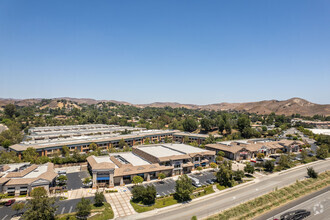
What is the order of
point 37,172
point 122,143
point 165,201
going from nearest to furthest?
point 165,201
point 37,172
point 122,143

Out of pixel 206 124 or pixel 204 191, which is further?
pixel 206 124

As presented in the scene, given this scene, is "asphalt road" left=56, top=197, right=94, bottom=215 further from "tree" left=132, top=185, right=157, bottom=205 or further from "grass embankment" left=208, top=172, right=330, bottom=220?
"grass embankment" left=208, top=172, right=330, bottom=220

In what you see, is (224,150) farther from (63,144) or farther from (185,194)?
(63,144)

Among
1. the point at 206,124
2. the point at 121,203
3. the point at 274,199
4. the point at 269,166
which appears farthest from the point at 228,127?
the point at 121,203

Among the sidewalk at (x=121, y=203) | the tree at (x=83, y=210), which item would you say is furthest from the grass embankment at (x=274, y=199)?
the tree at (x=83, y=210)

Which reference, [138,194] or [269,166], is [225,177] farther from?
[138,194]

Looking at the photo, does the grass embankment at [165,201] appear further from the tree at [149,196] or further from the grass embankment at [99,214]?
the grass embankment at [99,214]
